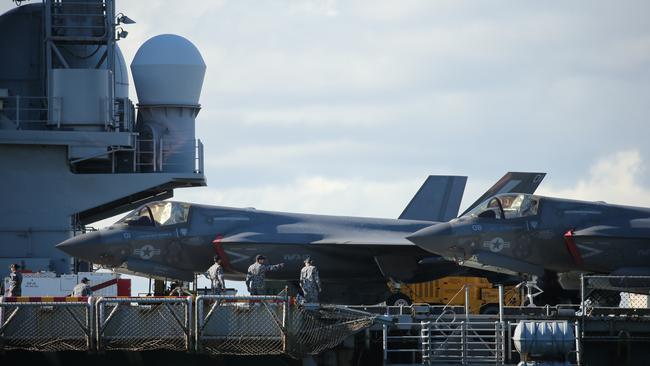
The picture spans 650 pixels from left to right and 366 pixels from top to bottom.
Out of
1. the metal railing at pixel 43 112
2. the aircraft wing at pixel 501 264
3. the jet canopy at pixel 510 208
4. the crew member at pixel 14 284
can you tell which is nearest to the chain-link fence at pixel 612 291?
the aircraft wing at pixel 501 264

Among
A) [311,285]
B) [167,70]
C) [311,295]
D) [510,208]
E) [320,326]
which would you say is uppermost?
[167,70]

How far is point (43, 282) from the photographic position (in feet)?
112

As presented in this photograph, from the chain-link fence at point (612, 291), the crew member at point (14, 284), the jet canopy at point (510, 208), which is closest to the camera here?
the chain-link fence at point (612, 291)

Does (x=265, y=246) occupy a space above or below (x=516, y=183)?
below

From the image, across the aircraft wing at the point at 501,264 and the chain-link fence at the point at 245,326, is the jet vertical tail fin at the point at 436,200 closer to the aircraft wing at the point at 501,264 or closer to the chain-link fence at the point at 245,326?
the aircraft wing at the point at 501,264

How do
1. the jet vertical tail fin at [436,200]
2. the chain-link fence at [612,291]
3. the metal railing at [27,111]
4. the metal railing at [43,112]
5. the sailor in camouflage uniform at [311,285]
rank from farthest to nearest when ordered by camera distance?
the jet vertical tail fin at [436,200] < the metal railing at [27,111] < the metal railing at [43,112] < the sailor in camouflage uniform at [311,285] < the chain-link fence at [612,291]

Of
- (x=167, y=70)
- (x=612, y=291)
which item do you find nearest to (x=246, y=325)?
(x=612, y=291)

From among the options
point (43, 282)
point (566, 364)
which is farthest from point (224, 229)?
point (566, 364)

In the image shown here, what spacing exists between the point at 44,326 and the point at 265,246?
1404 cm

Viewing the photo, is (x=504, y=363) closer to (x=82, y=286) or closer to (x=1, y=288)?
(x=82, y=286)

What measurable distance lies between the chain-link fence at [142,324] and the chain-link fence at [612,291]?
333 inches

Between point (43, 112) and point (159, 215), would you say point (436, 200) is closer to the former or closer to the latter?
point (159, 215)

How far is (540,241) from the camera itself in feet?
104

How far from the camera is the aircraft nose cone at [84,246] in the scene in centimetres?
3519
